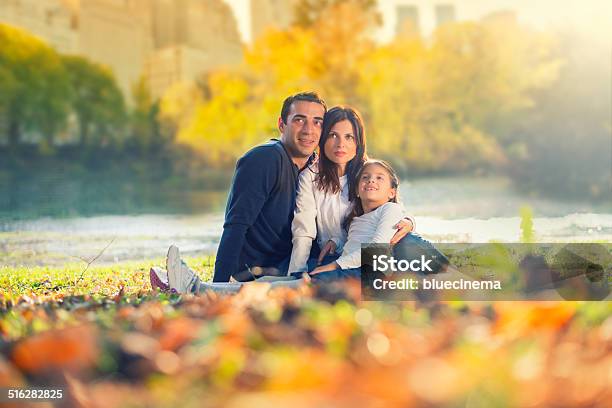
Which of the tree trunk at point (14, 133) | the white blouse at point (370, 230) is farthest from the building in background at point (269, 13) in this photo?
the white blouse at point (370, 230)

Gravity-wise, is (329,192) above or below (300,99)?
below

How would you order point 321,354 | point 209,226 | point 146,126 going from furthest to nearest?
point 146,126
point 209,226
point 321,354

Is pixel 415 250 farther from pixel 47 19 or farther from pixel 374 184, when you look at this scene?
pixel 47 19

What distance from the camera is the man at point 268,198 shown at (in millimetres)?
3779

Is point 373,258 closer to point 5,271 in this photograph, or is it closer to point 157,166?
point 5,271

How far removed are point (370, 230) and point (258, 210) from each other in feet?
1.98

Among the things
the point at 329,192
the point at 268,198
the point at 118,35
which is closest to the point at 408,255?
the point at 329,192

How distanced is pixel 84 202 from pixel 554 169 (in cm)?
1252

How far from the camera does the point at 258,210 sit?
3.81 metres

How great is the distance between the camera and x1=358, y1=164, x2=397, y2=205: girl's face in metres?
3.70

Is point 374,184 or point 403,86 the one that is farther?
point 403,86

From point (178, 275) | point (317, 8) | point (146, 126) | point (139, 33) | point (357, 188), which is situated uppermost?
point (317, 8)

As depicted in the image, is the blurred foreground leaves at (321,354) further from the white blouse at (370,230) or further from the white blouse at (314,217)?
the white blouse at (314,217)

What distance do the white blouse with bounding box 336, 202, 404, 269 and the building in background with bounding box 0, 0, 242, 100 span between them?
21.9 metres
